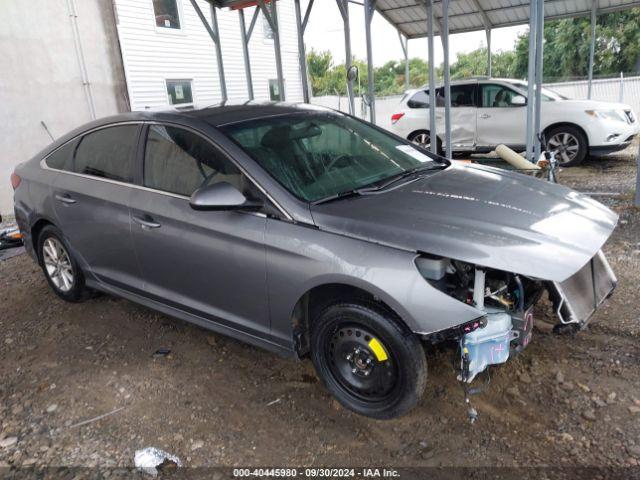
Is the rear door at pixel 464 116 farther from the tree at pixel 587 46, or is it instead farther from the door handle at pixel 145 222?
the tree at pixel 587 46

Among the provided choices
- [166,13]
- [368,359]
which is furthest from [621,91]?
[368,359]

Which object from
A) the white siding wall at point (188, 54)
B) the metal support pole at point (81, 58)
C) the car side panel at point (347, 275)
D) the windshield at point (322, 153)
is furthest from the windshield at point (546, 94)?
the metal support pole at point (81, 58)

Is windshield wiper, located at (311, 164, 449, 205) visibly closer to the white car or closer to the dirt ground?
the dirt ground

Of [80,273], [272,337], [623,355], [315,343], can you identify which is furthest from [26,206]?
[623,355]

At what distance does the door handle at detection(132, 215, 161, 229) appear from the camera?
10.9 feet

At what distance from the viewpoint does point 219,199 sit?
9.12ft

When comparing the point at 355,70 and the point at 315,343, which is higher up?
the point at 355,70

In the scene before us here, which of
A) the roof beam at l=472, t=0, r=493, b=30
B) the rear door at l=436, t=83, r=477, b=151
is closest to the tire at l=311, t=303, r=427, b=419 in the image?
the rear door at l=436, t=83, r=477, b=151

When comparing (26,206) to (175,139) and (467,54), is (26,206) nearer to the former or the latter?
(175,139)

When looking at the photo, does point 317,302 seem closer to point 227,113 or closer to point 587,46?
point 227,113

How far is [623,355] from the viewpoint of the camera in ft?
10.3

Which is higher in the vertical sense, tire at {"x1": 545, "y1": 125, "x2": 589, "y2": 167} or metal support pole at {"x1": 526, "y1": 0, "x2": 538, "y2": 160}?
metal support pole at {"x1": 526, "y1": 0, "x2": 538, "y2": 160}

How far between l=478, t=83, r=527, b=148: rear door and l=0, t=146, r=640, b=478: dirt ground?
6097 mm

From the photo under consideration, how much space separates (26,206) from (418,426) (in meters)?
3.80
